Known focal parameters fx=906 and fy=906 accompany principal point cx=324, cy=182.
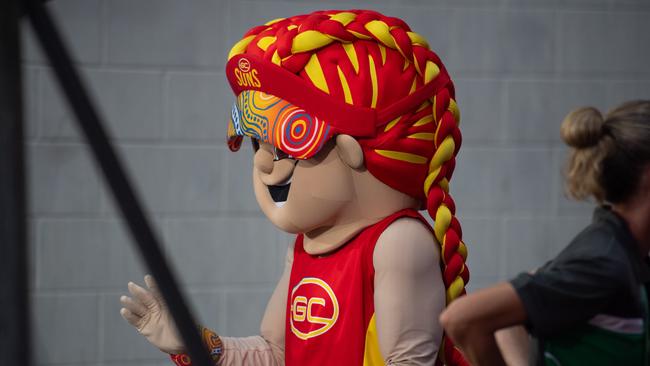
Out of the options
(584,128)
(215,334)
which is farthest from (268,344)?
(584,128)

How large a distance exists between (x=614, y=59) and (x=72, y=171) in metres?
1.81

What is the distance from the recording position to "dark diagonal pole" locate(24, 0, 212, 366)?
743 mm

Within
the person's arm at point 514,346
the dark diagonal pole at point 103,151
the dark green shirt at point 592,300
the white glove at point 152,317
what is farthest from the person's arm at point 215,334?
the dark diagonal pole at point 103,151

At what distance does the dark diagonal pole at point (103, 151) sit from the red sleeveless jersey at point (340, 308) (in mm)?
805

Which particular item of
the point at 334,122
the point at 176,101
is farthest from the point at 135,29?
the point at 334,122

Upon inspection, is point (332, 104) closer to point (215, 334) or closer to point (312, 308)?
point (312, 308)

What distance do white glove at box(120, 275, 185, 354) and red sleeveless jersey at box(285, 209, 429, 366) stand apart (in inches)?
9.3

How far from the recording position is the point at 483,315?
1190 millimetres

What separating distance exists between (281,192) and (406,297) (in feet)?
0.98

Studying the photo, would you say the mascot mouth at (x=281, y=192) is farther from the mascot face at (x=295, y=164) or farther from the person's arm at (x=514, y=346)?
the person's arm at (x=514, y=346)

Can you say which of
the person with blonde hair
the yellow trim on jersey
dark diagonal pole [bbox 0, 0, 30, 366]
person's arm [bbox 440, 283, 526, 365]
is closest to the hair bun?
the person with blonde hair

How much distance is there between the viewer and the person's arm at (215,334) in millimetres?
1692

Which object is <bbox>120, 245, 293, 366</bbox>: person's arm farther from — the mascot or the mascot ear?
the mascot ear

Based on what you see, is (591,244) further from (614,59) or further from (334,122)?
(614,59)
